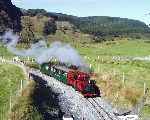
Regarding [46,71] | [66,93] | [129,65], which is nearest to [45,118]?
[66,93]

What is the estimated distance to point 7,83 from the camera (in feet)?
169

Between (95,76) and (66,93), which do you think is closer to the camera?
(66,93)

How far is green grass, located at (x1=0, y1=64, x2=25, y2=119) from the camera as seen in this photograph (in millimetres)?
39447

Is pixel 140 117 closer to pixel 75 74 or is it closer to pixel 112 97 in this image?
pixel 112 97

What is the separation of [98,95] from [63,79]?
727 cm

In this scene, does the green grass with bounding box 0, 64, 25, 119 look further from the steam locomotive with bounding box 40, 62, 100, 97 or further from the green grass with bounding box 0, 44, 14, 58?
the green grass with bounding box 0, 44, 14, 58

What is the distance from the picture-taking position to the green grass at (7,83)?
39447 millimetres

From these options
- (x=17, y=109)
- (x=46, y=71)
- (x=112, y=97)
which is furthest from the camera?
(x=46, y=71)

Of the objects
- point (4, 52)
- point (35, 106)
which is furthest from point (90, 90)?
point (4, 52)

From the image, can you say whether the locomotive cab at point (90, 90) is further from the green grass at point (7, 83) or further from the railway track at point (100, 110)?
the green grass at point (7, 83)

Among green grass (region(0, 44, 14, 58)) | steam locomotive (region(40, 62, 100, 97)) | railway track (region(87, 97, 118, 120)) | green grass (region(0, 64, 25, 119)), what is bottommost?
green grass (region(0, 44, 14, 58))

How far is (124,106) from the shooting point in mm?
44406

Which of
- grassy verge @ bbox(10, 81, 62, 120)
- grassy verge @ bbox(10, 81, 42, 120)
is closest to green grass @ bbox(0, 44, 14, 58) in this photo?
grassy verge @ bbox(10, 81, 62, 120)

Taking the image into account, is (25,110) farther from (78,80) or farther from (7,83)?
(7,83)
